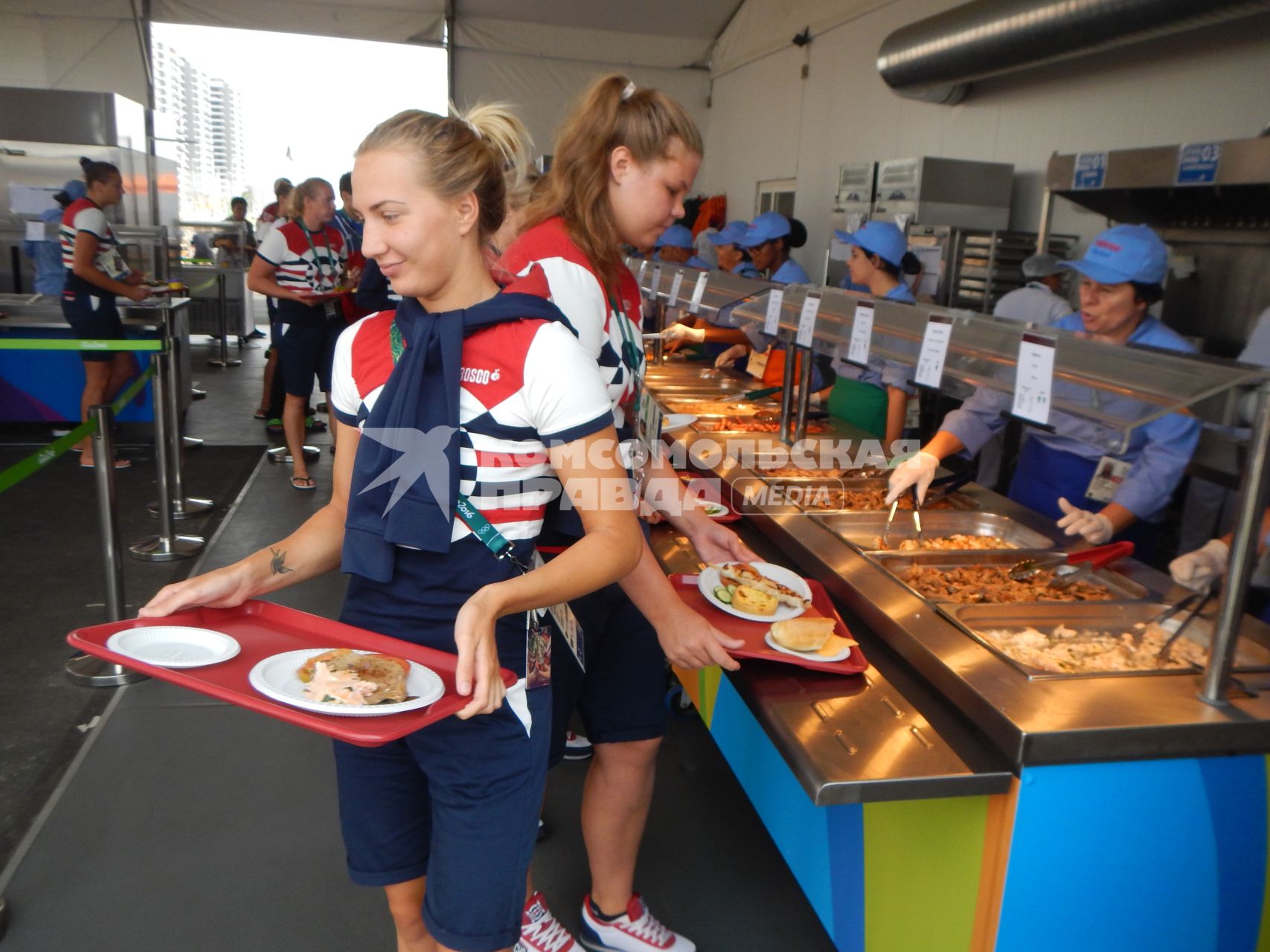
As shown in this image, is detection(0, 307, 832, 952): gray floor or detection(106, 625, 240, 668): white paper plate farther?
detection(0, 307, 832, 952): gray floor

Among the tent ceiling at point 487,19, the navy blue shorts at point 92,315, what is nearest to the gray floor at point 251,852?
the navy blue shorts at point 92,315

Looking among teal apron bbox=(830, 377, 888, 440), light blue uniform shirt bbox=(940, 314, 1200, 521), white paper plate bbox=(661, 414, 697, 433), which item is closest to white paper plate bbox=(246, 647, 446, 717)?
light blue uniform shirt bbox=(940, 314, 1200, 521)

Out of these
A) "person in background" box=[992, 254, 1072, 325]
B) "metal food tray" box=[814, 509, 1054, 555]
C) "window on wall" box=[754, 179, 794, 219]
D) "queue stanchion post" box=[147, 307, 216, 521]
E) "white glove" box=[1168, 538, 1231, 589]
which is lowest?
"queue stanchion post" box=[147, 307, 216, 521]

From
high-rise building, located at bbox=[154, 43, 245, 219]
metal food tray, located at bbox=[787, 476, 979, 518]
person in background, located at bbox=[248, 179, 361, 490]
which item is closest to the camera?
metal food tray, located at bbox=[787, 476, 979, 518]

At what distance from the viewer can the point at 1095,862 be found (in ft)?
4.93

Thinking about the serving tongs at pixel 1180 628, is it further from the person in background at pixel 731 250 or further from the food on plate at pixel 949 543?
the person in background at pixel 731 250

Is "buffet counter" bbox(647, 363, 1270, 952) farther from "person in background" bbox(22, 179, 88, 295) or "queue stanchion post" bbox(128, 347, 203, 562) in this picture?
"person in background" bbox(22, 179, 88, 295)

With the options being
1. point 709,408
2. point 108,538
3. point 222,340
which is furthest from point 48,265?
point 709,408

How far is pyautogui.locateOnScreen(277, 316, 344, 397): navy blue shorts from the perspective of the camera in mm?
5566

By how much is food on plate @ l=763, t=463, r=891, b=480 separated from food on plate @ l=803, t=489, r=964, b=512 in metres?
0.13

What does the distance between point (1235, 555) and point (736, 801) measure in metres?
1.65

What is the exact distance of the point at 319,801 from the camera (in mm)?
2701

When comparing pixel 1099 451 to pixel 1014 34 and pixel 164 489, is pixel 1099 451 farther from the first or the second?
pixel 164 489

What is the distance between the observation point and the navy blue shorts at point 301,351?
18.3ft
